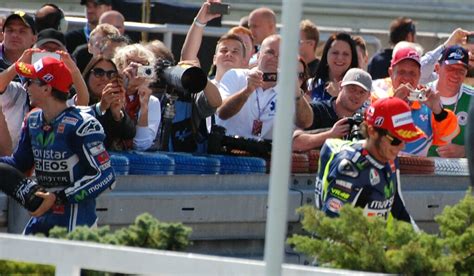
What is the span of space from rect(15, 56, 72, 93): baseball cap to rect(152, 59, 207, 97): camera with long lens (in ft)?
4.72

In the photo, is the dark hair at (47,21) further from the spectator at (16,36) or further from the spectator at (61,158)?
the spectator at (61,158)

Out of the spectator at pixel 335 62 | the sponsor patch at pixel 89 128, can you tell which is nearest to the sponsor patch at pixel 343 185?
the sponsor patch at pixel 89 128

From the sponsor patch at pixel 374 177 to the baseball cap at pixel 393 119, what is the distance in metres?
0.24

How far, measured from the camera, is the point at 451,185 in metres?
11.0

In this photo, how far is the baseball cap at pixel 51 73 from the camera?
8.77m

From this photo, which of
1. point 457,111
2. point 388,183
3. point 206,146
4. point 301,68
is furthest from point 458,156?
point 388,183

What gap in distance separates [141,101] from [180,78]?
325 mm

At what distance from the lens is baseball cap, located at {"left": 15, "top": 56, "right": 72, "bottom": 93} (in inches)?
345

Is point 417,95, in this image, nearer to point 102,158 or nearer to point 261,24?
point 261,24

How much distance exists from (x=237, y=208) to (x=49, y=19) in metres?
3.67

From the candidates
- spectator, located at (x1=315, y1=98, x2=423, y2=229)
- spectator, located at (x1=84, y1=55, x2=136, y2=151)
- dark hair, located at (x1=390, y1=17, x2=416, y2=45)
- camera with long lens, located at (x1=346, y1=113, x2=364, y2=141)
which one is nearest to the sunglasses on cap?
spectator, located at (x1=315, y1=98, x2=423, y2=229)

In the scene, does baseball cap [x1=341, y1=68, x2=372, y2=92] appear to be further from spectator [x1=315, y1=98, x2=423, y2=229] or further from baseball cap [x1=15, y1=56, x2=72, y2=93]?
baseball cap [x1=15, y1=56, x2=72, y2=93]

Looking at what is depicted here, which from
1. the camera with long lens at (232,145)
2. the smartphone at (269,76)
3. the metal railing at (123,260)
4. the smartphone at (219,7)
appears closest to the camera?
the metal railing at (123,260)

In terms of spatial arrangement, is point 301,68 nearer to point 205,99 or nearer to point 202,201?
point 205,99
